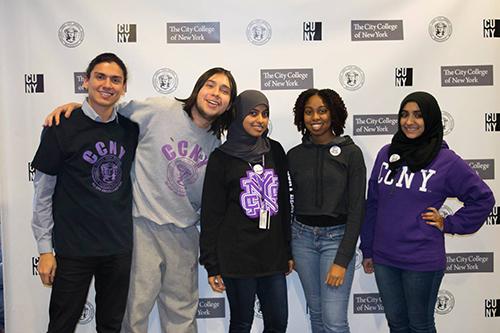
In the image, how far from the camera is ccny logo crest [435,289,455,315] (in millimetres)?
2971

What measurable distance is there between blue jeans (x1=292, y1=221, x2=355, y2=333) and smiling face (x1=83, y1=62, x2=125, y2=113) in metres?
→ 1.17

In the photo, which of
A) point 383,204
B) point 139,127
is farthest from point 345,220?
point 139,127

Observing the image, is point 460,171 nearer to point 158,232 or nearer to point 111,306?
point 158,232

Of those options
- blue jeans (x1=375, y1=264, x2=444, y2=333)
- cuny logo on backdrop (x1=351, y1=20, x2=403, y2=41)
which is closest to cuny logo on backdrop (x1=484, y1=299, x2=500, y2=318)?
blue jeans (x1=375, y1=264, x2=444, y2=333)

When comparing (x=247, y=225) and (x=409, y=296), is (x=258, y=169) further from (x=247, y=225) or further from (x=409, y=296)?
(x=409, y=296)

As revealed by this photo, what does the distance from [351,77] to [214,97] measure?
1.11 metres

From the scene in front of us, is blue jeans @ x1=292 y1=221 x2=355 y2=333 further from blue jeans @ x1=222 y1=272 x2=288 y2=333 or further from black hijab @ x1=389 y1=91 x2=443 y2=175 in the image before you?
black hijab @ x1=389 y1=91 x2=443 y2=175

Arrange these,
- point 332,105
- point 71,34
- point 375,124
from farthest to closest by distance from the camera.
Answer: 1. point 375,124
2. point 71,34
3. point 332,105

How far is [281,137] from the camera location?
2885 millimetres

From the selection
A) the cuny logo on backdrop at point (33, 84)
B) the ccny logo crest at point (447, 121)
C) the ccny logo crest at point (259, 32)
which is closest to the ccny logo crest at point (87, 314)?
the cuny logo on backdrop at point (33, 84)

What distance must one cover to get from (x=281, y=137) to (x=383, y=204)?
0.91 m

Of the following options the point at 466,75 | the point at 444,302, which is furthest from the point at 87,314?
the point at 466,75

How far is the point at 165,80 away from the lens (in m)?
2.83

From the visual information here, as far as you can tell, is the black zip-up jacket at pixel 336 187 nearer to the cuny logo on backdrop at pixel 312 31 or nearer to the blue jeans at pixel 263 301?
the blue jeans at pixel 263 301
